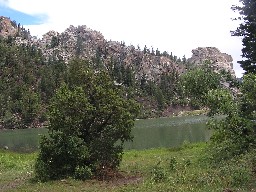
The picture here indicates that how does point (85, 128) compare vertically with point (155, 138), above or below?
above

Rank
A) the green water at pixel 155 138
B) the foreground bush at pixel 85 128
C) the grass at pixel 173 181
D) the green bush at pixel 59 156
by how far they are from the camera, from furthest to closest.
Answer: the green water at pixel 155 138, the foreground bush at pixel 85 128, the green bush at pixel 59 156, the grass at pixel 173 181

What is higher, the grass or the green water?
the grass

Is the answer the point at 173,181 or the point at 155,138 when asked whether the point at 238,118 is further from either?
the point at 155,138

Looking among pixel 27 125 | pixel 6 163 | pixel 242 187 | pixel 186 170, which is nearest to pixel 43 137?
pixel 186 170

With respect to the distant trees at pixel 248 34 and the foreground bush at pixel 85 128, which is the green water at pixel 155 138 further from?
the foreground bush at pixel 85 128

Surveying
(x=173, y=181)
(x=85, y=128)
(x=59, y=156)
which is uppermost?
(x=85, y=128)

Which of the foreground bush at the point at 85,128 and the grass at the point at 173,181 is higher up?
the foreground bush at the point at 85,128

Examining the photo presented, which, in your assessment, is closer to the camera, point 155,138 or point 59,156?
point 59,156

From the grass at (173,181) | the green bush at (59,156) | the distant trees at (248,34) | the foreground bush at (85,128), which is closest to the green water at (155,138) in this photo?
the distant trees at (248,34)

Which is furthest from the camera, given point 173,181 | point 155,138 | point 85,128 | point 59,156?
point 155,138

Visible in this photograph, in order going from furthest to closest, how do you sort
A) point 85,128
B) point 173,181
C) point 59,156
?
point 85,128 → point 59,156 → point 173,181

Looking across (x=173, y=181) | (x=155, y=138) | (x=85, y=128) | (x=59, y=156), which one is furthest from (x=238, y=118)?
(x=155, y=138)

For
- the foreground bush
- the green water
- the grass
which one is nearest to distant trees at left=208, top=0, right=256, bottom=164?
the grass

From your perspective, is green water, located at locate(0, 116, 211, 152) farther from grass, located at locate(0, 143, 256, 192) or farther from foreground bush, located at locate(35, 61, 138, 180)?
foreground bush, located at locate(35, 61, 138, 180)
